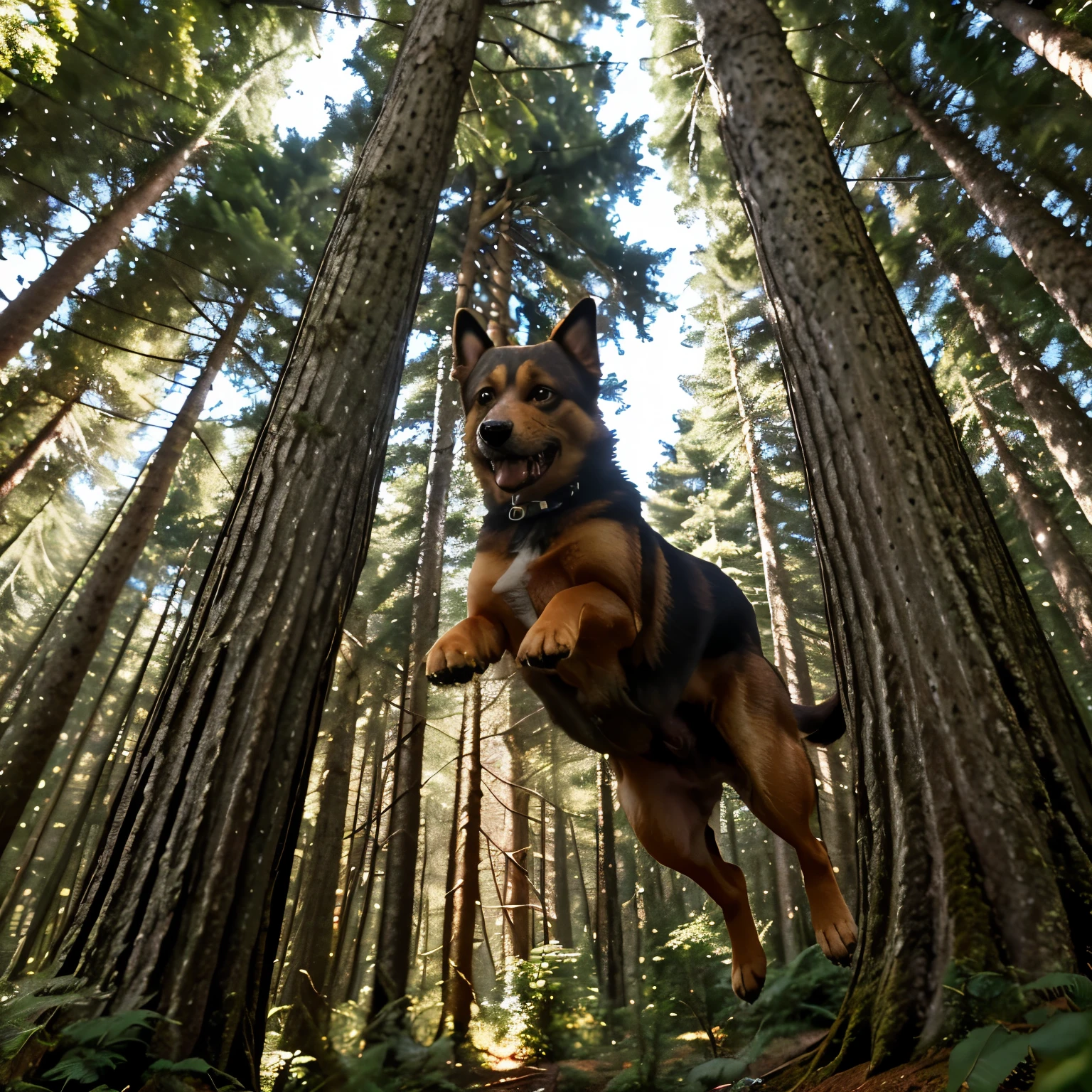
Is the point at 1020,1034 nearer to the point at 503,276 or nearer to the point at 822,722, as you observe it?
the point at 822,722

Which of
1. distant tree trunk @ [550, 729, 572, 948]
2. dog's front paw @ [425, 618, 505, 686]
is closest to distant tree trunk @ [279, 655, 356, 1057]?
dog's front paw @ [425, 618, 505, 686]

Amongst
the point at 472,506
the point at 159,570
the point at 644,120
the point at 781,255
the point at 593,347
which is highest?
the point at 159,570

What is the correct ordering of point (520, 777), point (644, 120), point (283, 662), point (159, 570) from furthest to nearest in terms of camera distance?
1. point (159, 570)
2. point (520, 777)
3. point (644, 120)
4. point (283, 662)

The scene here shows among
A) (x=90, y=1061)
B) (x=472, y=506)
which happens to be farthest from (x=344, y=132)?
(x=90, y=1061)

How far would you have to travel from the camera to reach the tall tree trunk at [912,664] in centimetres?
175

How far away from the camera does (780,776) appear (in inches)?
101

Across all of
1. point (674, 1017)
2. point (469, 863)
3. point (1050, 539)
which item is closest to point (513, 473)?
point (674, 1017)

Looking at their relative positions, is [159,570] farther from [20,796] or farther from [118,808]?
[118,808]

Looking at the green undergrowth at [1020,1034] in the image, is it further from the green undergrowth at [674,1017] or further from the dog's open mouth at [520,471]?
the dog's open mouth at [520,471]

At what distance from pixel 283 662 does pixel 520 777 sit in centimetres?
1105

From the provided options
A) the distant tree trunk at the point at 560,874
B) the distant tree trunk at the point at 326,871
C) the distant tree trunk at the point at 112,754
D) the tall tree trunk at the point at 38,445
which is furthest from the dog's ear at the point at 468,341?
the distant tree trunk at the point at 560,874

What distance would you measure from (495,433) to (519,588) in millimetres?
594

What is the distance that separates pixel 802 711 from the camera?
3035 mm

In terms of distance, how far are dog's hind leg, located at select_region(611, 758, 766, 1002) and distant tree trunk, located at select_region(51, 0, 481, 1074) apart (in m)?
1.43
